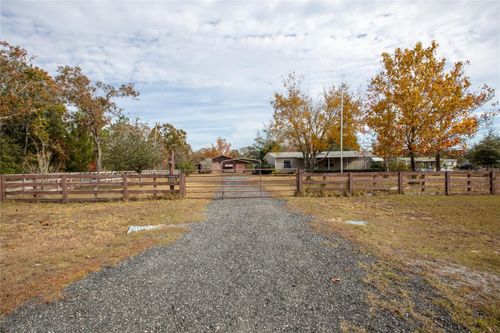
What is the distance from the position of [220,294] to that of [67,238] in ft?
15.7

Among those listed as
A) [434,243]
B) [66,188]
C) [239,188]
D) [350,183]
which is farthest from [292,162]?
[434,243]

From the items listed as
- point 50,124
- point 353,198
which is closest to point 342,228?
point 353,198

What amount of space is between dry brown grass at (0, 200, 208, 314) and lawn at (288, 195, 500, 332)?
13.5 ft

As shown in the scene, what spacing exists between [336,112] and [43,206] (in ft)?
63.9

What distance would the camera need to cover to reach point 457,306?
3.40 metres

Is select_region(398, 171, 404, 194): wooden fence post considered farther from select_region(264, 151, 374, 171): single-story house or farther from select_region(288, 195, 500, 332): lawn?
select_region(264, 151, 374, 171): single-story house

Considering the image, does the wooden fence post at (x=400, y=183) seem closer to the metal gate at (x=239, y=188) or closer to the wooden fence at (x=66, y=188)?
the metal gate at (x=239, y=188)

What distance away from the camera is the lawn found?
3.58 metres

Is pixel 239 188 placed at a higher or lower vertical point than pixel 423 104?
lower

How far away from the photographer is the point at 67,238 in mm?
6707

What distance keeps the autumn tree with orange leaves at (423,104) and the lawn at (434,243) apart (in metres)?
5.40

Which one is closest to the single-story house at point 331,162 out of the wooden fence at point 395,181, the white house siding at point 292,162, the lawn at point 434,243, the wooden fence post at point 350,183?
the white house siding at point 292,162

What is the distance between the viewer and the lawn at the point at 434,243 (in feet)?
11.7

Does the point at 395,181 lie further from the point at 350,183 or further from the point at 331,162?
the point at 331,162
